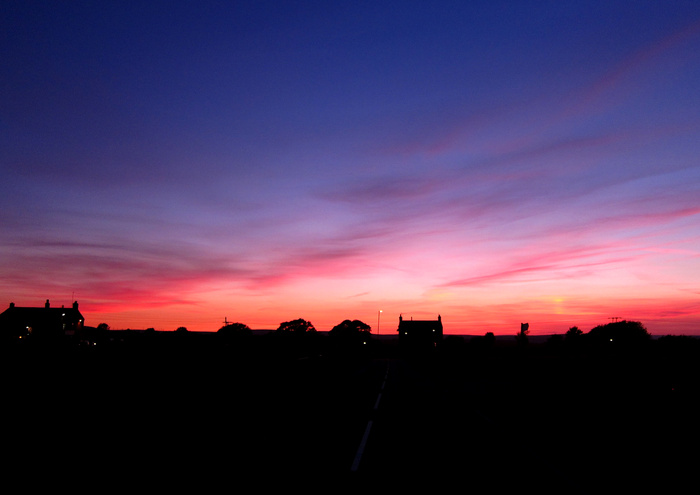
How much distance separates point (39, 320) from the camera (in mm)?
108875

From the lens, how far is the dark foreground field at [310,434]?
311 inches

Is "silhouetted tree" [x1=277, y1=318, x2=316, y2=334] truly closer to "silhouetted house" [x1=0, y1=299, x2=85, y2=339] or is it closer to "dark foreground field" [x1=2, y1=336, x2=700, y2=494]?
"silhouetted house" [x1=0, y1=299, x2=85, y2=339]

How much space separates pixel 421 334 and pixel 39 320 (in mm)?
84742

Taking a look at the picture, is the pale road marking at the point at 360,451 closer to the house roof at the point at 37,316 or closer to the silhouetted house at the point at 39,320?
the silhouetted house at the point at 39,320

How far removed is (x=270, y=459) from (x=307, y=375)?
18.6 metres

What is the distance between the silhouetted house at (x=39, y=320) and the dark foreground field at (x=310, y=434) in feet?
311

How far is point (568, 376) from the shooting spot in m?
24.5

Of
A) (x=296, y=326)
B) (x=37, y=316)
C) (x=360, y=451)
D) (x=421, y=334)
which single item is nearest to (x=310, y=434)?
(x=360, y=451)

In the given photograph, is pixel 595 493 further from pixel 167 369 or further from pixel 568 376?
pixel 568 376

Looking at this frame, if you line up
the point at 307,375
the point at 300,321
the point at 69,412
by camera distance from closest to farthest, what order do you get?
the point at 69,412 < the point at 307,375 < the point at 300,321

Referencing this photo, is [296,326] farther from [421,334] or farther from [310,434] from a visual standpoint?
[310,434]

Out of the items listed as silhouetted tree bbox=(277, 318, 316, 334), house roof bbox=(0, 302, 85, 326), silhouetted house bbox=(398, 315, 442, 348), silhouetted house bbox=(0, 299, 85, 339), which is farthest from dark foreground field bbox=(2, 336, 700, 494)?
silhouetted tree bbox=(277, 318, 316, 334)

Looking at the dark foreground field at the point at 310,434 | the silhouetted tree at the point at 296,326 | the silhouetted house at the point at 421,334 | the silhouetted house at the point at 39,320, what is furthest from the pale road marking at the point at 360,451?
the silhouetted tree at the point at 296,326

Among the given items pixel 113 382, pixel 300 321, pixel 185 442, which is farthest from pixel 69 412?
pixel 300 321
